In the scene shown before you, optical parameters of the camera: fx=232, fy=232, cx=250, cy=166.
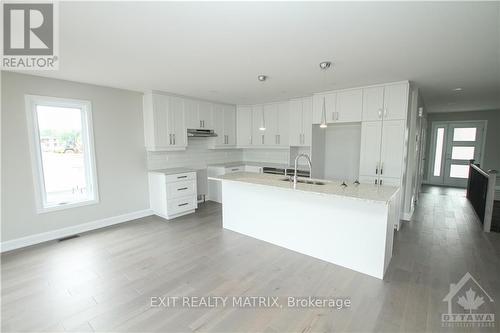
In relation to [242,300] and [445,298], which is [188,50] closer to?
[242,300]

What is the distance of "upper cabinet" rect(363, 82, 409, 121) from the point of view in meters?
3.71

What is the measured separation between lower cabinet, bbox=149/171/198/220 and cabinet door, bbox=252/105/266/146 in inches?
78.1

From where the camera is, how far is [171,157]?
529 centimetres

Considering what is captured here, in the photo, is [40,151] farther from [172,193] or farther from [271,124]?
[271,124]

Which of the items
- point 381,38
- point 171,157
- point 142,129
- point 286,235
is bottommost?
point 286,235

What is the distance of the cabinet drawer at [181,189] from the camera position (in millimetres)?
4608

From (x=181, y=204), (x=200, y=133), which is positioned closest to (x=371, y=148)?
(x=200, y=133)

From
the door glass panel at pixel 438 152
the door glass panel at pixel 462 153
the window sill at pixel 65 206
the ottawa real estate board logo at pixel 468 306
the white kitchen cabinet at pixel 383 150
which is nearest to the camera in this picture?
the ottawa real estate board logo at pixel 468 306

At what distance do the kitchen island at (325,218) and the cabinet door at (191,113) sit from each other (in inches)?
82.4

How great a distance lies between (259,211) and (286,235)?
55cm

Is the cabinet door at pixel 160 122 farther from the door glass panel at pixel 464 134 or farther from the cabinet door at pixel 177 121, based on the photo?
the door glass panel at pixel 464 134

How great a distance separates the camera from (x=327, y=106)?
14.9 feet

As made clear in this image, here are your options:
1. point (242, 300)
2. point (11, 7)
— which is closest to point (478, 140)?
point (242, 300)

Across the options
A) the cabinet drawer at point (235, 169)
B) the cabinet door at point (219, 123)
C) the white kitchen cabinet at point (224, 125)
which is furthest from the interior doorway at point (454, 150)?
the cabinet door at point (219, 123)
